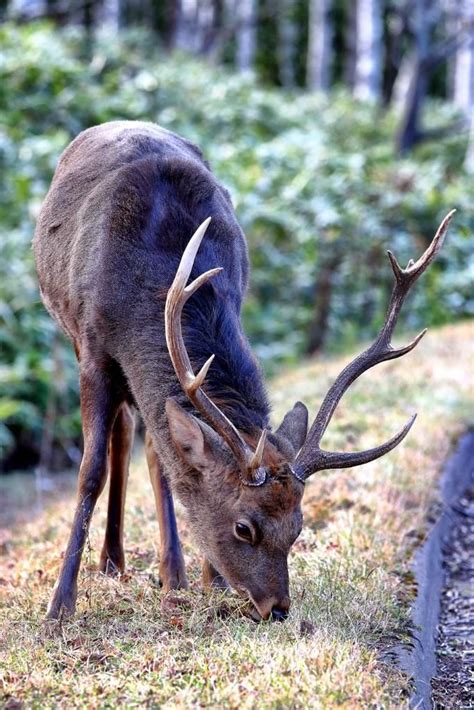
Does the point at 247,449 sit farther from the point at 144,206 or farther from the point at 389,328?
the point at 144,206

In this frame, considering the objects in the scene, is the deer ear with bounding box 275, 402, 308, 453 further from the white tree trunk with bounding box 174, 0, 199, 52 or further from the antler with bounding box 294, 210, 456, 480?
the white tree trunk with bounding box 174, 0, 199, 52

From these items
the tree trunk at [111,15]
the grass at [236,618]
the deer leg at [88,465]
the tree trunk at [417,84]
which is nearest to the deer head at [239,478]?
the grass at [236,618]

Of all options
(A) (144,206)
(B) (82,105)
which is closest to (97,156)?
(A) (144,206)

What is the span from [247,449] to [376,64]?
20970 millimetres

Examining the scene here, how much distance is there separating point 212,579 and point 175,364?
1055 mm

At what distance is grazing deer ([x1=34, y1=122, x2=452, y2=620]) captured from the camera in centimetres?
457

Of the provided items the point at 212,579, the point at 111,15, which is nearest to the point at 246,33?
the point at 111,15

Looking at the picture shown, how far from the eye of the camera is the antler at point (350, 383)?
469cm

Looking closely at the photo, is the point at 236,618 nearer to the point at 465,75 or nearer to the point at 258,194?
the point at 258,194

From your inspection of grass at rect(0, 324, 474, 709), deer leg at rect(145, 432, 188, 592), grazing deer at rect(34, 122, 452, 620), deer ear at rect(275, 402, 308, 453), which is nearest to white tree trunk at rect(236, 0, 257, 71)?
grass at rect(0, 324, 474, 709)

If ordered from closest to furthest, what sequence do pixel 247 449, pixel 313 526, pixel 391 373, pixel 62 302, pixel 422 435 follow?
pixel 247 449 → pixel 62 302 → pixel 313 526 → pixel 422 435 → pixel 391 373

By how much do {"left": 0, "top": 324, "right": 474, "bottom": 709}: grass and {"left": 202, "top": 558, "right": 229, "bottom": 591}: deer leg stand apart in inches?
2.8

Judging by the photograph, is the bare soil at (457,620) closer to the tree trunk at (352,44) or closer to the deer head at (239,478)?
the deer head at (239,478)

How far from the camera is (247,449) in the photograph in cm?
449
